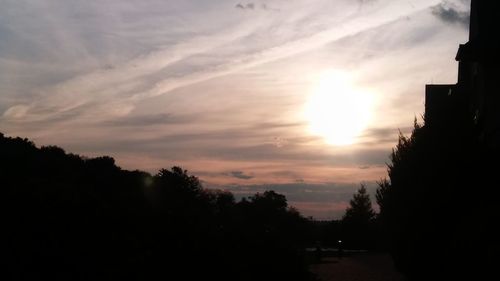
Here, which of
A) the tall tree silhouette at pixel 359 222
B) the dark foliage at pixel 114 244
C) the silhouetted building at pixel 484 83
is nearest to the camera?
the dark foliage at pixel 114 244

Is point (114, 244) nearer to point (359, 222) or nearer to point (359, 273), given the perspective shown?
point (359, 273)

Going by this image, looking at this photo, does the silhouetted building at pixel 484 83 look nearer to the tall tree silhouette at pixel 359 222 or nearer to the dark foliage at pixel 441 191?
the dark foliage at pixel 441 191

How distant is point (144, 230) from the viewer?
14344 millimetres

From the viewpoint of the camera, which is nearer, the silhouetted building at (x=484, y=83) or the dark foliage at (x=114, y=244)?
the dark foliage at (x=114, y=244)

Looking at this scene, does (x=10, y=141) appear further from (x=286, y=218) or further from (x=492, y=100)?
(x=286, y=218)

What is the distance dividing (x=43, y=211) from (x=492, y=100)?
10721 millimetres

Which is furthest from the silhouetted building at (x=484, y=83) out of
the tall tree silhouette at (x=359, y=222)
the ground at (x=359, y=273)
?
the tall tree silhouette at (x=359, y=222)

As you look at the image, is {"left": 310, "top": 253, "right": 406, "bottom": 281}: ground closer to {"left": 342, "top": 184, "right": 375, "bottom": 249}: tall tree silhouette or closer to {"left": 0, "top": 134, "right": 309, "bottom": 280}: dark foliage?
{"left": 0, "top": 134, "right": 309, "bottom": 280}: dark foliage

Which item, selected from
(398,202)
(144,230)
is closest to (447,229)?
(398,202)

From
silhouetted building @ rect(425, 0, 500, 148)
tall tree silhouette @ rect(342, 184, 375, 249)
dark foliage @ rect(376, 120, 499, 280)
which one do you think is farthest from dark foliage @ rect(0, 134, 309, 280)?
tall tree silhouette @ rect(342, 184, 375, 249)

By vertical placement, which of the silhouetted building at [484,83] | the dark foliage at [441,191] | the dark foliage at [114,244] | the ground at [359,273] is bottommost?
the ground at [359,273]

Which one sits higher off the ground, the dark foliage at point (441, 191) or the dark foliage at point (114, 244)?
the dark foliage at point (441, 191)

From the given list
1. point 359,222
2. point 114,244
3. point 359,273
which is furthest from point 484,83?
point 359,222

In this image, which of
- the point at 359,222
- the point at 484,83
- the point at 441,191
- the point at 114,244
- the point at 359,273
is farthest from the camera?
the point at 359,222
